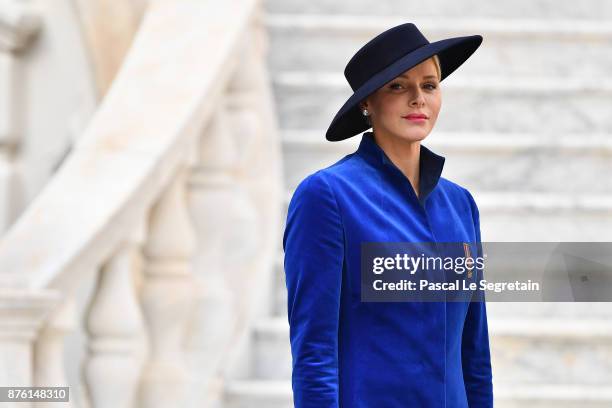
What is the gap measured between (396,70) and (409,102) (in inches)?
2.3

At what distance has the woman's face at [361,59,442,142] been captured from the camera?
71.2 inches

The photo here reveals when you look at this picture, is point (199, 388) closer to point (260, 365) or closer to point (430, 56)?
point (260, 365)

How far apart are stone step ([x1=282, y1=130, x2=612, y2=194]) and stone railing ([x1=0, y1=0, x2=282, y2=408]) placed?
35 centimetres

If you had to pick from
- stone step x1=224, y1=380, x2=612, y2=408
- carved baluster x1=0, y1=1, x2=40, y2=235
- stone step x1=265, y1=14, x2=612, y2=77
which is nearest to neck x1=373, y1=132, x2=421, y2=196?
stone step x1=224, y1=380, x2=612, y2=408

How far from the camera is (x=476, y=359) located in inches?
75.8

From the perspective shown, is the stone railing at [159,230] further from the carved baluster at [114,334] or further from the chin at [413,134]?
the chin at [413,134]

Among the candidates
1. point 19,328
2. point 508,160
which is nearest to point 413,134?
point 19,328

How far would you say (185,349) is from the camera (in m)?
3.46

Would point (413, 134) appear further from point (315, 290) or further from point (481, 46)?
point (481, 46)

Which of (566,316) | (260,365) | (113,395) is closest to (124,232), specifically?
(113,395)

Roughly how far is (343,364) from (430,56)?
461 mm

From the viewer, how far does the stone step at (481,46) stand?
4883mm

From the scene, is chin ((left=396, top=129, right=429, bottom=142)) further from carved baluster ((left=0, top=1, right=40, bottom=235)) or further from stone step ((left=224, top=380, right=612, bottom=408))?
carved baluster ((left=0, top=1, right=40, bottom=235))

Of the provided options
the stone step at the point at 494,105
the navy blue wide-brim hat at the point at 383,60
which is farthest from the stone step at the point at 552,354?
the navy blue wide-brim hat at the point at 383,60
